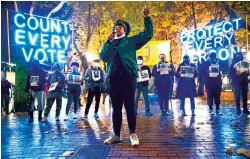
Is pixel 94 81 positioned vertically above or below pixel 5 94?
above

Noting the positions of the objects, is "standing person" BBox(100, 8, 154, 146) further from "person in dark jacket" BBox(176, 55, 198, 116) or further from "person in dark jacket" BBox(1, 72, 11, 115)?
"person in dark jacket" BBox(1, 72, 11, 115)

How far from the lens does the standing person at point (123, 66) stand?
457cm

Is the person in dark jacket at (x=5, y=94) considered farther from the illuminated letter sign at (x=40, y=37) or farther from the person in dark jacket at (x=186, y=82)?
the person in dark jacket at (x=186, y=82)

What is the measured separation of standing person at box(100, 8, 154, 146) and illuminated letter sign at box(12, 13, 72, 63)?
20.9ft

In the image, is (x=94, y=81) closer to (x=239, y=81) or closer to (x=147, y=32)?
(x=239, y=81)

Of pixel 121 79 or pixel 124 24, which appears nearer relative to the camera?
pixel 121 79

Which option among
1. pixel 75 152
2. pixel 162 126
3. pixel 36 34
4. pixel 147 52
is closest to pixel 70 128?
pixel 162 126

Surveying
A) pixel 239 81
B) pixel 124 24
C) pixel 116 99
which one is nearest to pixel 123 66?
pixel 116 99

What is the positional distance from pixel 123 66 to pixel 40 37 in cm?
735

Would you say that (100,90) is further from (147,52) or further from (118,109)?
(147,52)

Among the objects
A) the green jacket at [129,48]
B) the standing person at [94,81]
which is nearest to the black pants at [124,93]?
the green jacket at [129,48]

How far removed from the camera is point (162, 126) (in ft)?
21.3

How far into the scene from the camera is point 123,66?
459cm

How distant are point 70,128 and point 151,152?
2.82 meters
